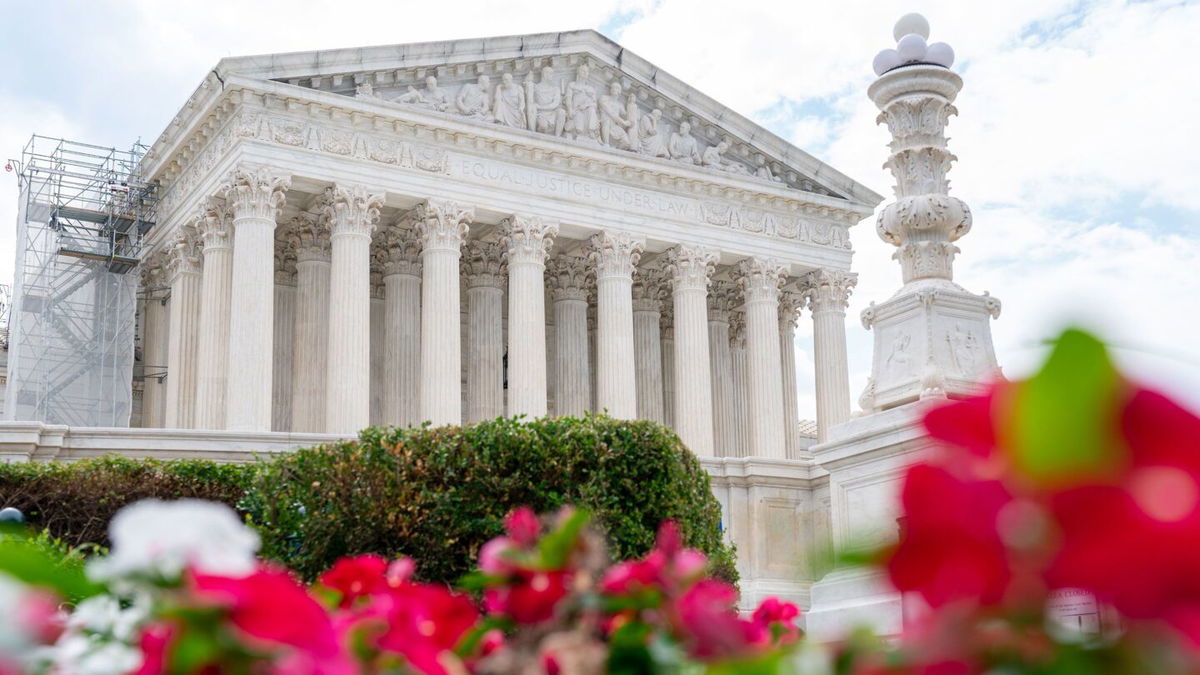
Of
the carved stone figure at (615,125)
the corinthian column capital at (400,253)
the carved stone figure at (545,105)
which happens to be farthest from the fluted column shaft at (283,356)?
the carved stone figure at (615,125)

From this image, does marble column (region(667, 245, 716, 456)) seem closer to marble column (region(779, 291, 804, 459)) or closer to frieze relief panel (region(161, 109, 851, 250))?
frieze relief panel (region(161, 109, 851, 250))

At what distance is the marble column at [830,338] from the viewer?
41969mm

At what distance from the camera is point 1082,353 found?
1.22 metres

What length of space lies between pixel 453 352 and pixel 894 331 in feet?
73.5

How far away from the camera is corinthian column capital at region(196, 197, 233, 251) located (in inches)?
1382

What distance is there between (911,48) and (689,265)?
25.9 metres

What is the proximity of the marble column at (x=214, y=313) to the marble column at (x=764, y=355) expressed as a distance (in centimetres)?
1625

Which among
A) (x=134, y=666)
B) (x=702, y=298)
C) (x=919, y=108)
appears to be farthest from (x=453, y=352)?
(x=134, y=666)

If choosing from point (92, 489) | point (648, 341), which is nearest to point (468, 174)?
point (648, 341)

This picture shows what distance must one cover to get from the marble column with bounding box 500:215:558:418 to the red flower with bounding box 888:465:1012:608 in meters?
33.8

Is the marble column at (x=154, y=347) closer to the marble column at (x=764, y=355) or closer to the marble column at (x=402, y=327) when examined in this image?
the marble column at (x=402, y=327)

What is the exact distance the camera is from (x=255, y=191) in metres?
33.3

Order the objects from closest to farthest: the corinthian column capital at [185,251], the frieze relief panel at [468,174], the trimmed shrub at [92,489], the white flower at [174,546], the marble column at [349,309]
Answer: the white flower at [174,546]
the trimmed shrub at [92,489]
the marble column at [349,309]
the frieze relief panel at [468,174]
the corinthian column capital at [185,251]

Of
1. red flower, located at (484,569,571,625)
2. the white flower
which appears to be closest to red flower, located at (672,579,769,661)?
red flower, located at (484,569,571,625)
